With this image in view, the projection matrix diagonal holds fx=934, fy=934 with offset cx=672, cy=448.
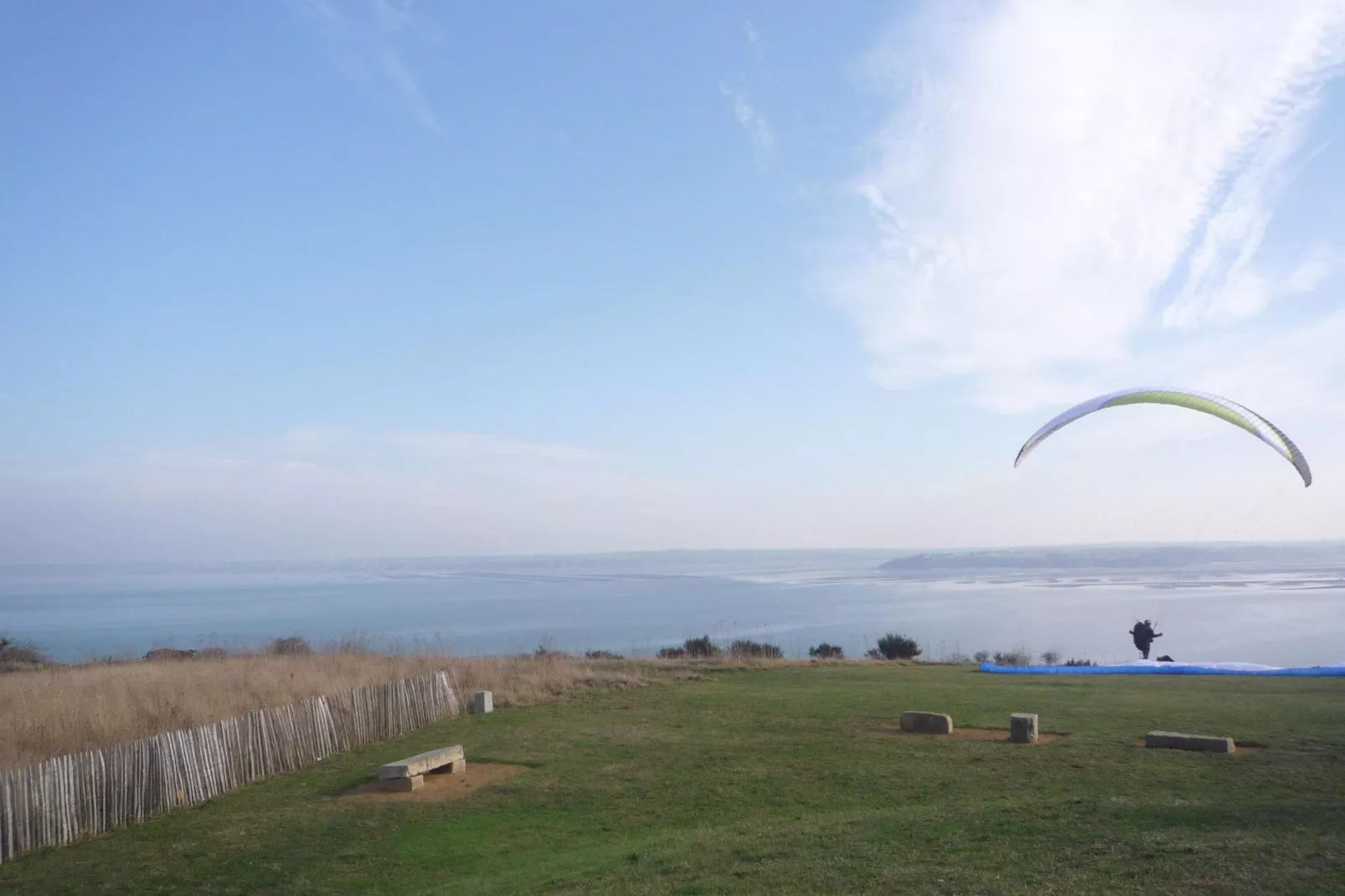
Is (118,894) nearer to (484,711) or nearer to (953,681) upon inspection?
(484,711)

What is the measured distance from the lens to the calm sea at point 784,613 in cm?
5197

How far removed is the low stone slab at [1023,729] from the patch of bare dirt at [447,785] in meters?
7.08

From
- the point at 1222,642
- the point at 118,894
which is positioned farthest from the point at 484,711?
the point at 1222,642

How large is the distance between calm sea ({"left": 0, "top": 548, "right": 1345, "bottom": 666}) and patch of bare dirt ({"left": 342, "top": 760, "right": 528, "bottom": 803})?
58.0ft

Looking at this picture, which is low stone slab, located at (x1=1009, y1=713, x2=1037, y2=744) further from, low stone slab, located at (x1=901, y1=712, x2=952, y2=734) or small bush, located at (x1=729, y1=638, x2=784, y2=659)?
small bush, located at (x1=729, y1=638, x2=784, y2=659)

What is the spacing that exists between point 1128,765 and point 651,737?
6.95 m

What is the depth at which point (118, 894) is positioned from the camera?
8734mm

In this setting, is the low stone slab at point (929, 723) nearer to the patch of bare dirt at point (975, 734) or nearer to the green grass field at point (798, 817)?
the patch of bare dirt at point (975, 734)

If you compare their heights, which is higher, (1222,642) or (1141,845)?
(1141,845)

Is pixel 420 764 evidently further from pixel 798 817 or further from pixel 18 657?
pixel 18 657

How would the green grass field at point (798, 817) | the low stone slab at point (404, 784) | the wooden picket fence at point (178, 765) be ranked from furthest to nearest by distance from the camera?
the low stone slab at point (404, 784) → the wooden picket fence at point (178, 765) → the green grass field at point (798, 817)

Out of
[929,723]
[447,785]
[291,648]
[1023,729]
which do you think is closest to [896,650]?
[929,723]

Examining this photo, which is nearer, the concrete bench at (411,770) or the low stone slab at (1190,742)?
the low stone slab at (1190,742)

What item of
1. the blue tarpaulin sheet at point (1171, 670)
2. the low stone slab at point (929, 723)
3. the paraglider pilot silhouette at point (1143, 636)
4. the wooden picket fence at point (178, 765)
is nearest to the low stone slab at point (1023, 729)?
the low stone slab at point (929, 723)
